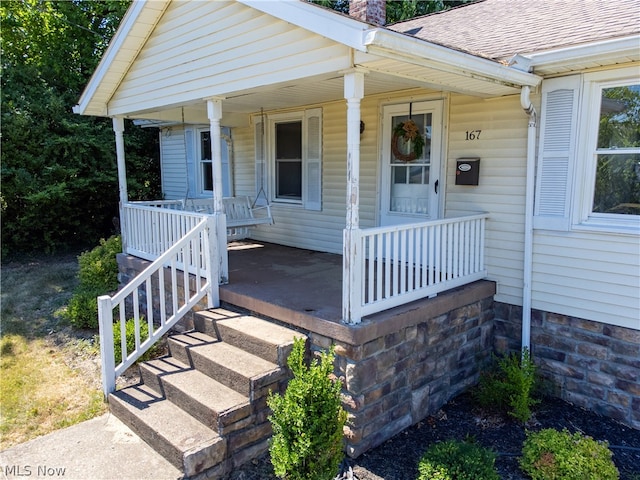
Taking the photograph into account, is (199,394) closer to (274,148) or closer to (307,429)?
(307,429)

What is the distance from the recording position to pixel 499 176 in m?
4.62

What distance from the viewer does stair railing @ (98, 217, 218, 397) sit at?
3984 millimetres

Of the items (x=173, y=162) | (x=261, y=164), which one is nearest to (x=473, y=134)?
(x=261, y=164)

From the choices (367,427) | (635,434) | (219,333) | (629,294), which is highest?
(629,294)

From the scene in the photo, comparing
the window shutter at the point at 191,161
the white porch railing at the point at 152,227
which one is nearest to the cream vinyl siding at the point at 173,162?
the window shutter at the point at 191,161

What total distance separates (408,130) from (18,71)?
29.8 ft

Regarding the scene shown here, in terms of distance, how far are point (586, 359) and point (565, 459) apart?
4.48 feet

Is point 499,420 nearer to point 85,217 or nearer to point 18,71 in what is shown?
point 85,217

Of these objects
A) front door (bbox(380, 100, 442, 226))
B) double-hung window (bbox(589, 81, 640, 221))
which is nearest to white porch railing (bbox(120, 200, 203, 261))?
front door (bbox(380, 100, 442, 226))

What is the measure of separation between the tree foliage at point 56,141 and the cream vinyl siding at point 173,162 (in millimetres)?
667

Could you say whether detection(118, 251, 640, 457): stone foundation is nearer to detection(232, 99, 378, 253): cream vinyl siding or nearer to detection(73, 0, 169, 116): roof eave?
detection(232, 99, 378, 253): cream vinyl siding

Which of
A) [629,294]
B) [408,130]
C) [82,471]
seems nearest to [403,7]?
[408,130]

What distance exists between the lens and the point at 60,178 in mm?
9398

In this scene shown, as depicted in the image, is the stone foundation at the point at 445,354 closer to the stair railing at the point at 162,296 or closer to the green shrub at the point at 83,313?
the stair railing at the point at 162,296
